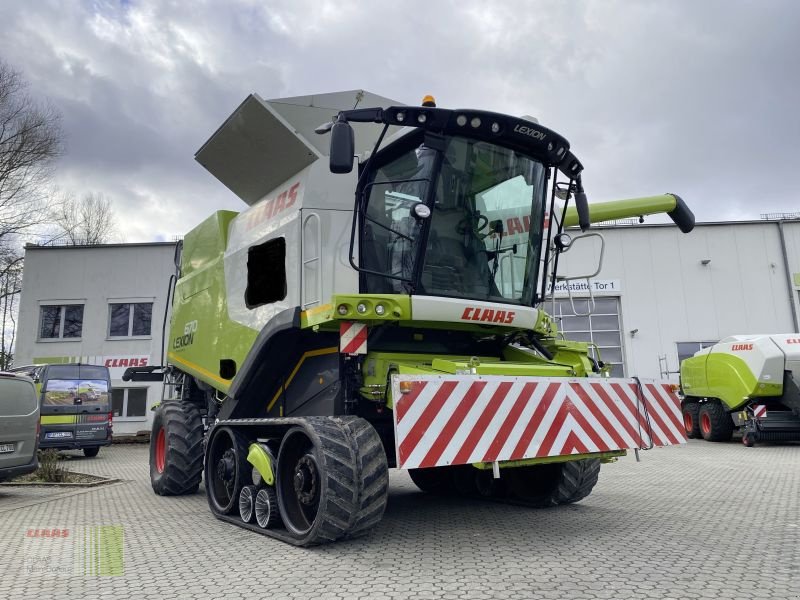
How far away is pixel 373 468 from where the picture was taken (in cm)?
446

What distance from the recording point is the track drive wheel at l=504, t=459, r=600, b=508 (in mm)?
6039

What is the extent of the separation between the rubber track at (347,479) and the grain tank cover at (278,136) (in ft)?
8.61

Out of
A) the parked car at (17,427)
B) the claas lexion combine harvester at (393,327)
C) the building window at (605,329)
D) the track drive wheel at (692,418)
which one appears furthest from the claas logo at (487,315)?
the building window at (605,329)

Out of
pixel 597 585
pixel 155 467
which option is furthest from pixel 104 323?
pixel 597 585

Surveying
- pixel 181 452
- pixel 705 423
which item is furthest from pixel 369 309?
pixel 705 423

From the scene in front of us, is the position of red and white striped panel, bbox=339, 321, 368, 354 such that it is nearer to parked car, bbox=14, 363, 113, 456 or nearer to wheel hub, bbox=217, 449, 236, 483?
wheel hub, bbox=217, 449, 236, 483

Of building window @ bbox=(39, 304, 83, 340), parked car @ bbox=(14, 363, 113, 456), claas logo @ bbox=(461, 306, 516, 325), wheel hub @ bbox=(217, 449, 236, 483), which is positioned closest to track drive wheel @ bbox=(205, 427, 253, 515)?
wheel hub @ bbox=(217, 449, 236, 483)

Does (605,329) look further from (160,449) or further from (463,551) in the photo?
(463,551)

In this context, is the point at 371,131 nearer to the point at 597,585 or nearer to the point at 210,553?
the point at 210,553

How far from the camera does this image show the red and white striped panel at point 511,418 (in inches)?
169

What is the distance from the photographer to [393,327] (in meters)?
5.38

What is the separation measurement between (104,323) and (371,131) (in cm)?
1912

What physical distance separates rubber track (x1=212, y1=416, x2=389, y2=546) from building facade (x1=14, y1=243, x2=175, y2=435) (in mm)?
18865

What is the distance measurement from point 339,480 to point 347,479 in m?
0.06
